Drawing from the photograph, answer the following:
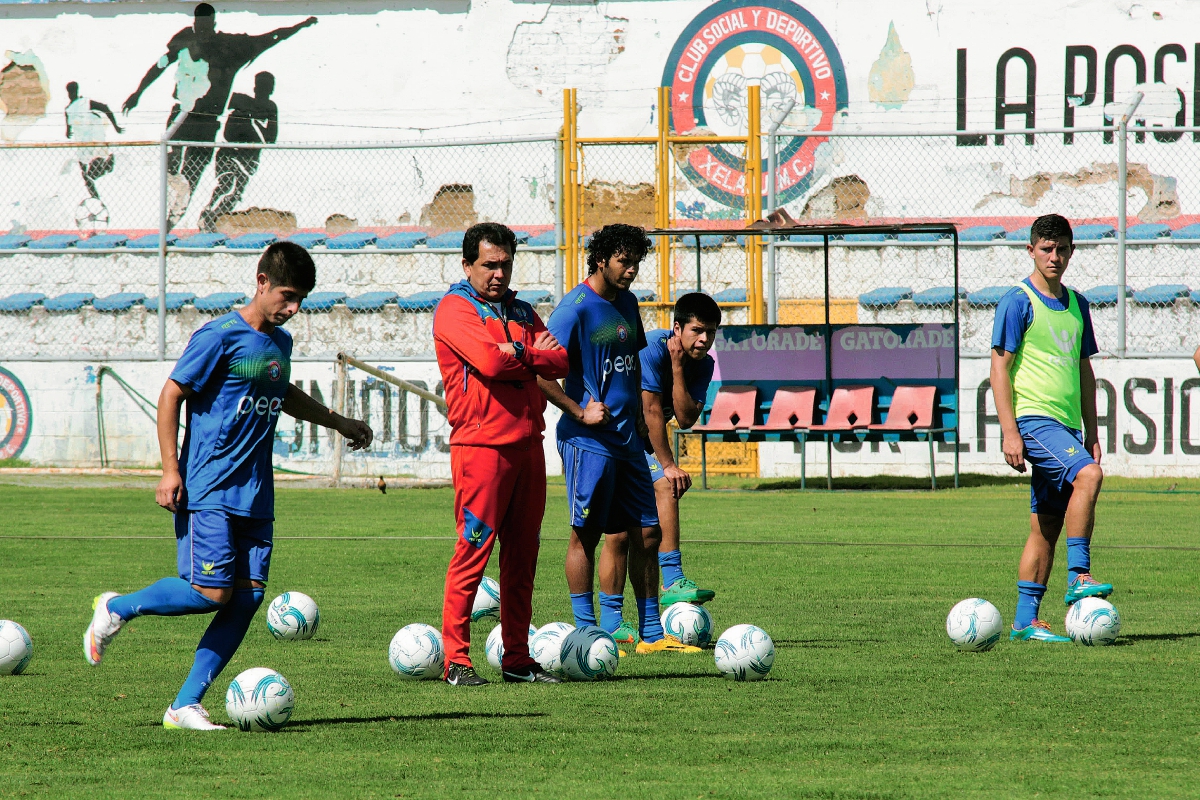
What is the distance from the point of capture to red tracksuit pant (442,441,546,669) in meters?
6.23

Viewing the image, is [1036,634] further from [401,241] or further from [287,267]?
[401,241]

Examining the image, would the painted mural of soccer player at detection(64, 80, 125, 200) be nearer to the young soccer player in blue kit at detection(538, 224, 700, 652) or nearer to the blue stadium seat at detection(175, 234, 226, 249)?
the blue stadium seat at detection(175, 234, 226, 249)

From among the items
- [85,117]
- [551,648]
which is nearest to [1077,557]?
[551,648]

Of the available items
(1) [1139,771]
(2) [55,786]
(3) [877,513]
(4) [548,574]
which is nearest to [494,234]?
(2) [55,786]

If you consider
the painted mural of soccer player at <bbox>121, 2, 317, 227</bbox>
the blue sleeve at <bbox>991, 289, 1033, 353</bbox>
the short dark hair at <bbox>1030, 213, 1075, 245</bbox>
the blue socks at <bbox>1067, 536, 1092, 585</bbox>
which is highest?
the painted mural of soccer player at <bbox>121, 2, 317, 227</bbox>

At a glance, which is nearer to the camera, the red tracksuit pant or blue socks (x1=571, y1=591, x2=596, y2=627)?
the red tracksuit pant

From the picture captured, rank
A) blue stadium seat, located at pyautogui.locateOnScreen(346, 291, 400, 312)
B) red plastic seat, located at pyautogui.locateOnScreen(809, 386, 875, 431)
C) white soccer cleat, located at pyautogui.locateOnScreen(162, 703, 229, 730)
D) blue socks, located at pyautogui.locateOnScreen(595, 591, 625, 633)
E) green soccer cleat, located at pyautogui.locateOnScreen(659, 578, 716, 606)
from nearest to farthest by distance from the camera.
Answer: white soccer cleat, located at pyautogui.locateOnScreen(162, 703, 229, 730) < blue socks, located at pyautogui.locateOnScreen(595, 591, 625, 633) < green soccer cleat, located at pyautogui.locateOnScreen(659, 578, 716, 606) < red plastic seat, located at pyautogui.locateOnScreen(809, 386, 875, 431) < blue stadium seat, located at pyautogui.locateOnScreen(346, 291, 400, 312)

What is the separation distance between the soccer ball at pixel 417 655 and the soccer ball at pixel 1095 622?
315 centimetres

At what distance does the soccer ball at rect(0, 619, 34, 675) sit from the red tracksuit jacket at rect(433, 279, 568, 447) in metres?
2.11

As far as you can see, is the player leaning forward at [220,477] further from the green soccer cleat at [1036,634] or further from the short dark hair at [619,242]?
the green soccer cleat at [1036,634]

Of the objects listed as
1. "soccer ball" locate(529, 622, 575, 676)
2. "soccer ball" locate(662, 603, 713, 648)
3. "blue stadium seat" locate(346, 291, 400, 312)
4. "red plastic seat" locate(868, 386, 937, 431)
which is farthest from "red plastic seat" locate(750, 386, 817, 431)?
"soccer ball" locate(529, 622, 575, 676)

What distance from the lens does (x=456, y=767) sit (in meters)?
4.62

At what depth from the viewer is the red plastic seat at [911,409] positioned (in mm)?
18312

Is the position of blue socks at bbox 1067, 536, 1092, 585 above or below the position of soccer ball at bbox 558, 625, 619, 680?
above
